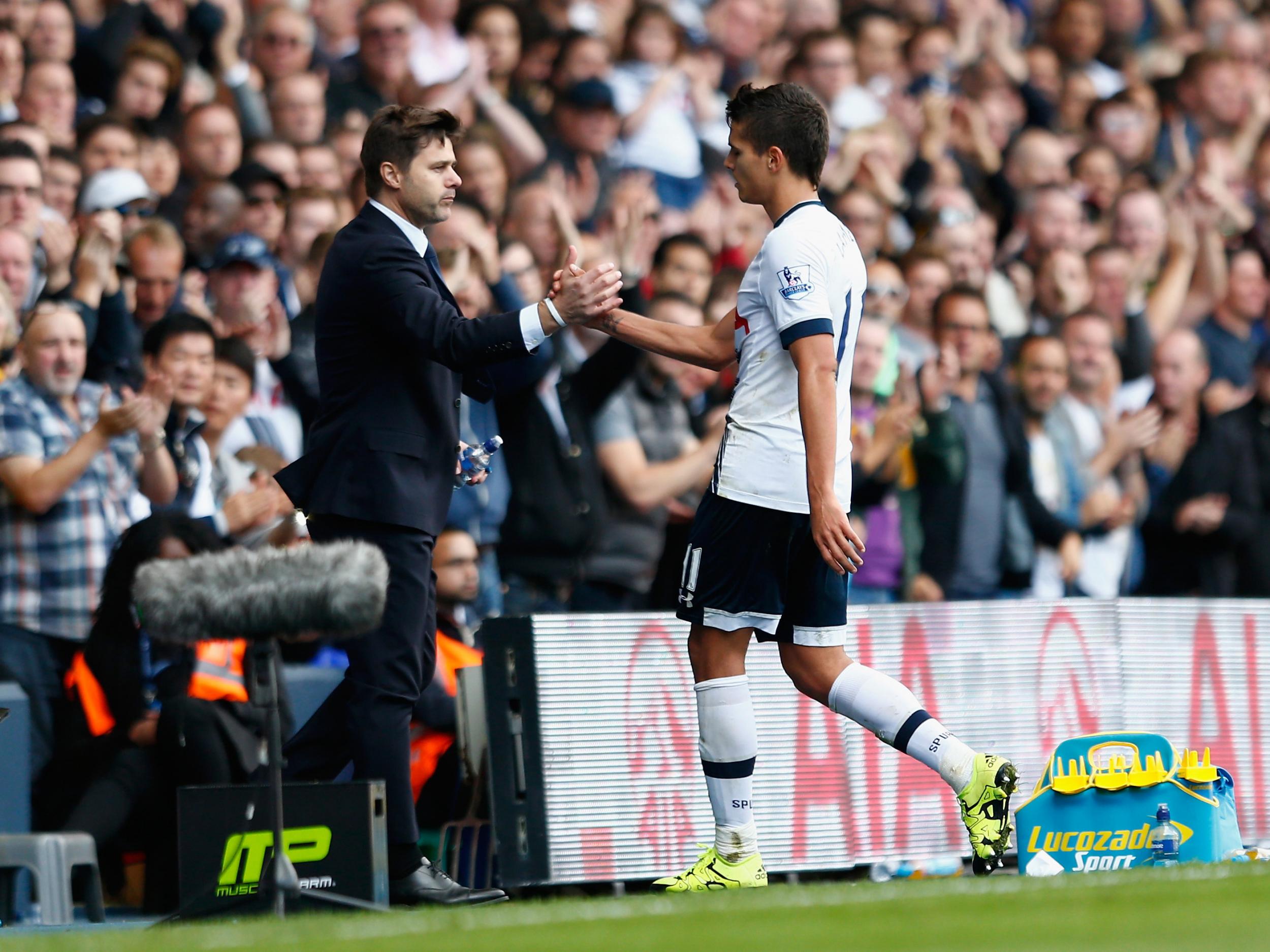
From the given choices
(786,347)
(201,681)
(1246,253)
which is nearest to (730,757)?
(786,347)

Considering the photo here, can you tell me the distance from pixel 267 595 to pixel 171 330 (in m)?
3.46

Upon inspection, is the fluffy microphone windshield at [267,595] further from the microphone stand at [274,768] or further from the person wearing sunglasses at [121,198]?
the person wearing sunglasses at [121,198]

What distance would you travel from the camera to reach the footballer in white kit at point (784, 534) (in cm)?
619

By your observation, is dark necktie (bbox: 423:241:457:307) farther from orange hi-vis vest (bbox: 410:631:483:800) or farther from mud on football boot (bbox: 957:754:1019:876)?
mud on football boot (bbox: 957:754:1019:876)

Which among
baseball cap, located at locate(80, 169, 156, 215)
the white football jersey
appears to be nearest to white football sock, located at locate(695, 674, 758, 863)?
the white football jersey

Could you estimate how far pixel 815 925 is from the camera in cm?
479

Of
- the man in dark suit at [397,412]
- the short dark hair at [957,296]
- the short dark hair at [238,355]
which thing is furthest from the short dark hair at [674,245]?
the man in dark suit at [397,412]

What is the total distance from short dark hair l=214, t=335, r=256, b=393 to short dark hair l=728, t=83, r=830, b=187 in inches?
121

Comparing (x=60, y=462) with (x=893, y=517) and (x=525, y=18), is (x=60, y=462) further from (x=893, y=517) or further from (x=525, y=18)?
(x=525, y=18)

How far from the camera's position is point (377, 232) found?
6.43 meters

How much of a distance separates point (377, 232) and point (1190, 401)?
7.28 metres

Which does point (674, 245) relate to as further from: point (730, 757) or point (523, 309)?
point (730, 757)

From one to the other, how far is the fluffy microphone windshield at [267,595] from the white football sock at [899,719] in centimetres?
169

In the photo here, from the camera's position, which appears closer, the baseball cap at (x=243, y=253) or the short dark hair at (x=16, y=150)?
the short dark hair at (x=16, y=150)
